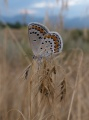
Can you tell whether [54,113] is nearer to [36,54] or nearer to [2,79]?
[36,54]

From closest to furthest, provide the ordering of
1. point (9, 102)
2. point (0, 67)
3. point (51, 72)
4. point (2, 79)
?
point (51, 72)
point (2, 79)
point (0, 67)
point (9, 102)

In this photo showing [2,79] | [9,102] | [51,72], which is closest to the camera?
[51,72]

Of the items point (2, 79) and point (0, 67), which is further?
point (0, 67)

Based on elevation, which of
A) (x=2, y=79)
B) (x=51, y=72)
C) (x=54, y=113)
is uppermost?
(x=51, y=72)

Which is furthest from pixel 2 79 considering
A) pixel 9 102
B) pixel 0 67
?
pixel 9 102
